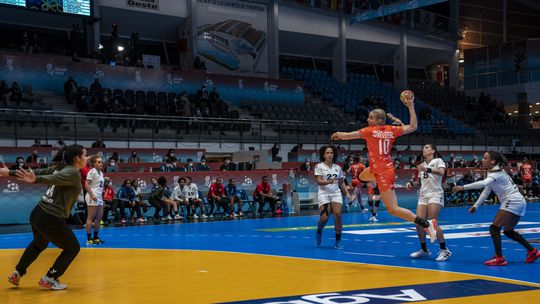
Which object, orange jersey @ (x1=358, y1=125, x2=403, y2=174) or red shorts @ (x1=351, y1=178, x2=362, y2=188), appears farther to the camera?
red shorts @ (x1=351, y1=178, x2=362, y2=188)

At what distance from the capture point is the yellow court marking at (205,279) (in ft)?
23.9

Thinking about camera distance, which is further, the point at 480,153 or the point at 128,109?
the point at 480,153

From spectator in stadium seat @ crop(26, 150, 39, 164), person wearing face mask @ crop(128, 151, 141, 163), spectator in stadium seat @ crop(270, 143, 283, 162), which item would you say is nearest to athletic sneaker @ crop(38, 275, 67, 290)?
spectator in stadium seat @ crop(26, 150, 39, 164)

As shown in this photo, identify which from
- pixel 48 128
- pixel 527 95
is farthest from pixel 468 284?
pixel 527 95

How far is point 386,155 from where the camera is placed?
1013cm

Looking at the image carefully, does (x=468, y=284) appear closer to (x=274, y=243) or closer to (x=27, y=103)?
(x=274, y=243)

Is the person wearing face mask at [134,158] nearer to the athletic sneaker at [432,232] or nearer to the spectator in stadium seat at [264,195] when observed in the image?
the spectator in stadium seat at [264,195]

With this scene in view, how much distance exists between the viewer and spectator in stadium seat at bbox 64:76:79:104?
28.0 metres

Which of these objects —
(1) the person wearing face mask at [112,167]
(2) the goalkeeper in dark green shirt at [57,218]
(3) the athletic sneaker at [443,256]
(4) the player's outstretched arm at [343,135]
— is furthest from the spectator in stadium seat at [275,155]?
(2) the goalkeeper in dark green shirt at [57,218]

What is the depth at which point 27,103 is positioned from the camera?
2598 centimetres

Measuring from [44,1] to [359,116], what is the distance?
17733 millimetres

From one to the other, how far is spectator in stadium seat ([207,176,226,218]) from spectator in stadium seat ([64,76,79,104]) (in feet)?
29.5

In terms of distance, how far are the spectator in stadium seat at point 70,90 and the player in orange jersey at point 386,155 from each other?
2045 cm

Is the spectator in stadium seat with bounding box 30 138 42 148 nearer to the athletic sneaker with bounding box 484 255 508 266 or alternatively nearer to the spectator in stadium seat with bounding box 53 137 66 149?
the spectator in stadium seat with bounding box 53 137 66 149
